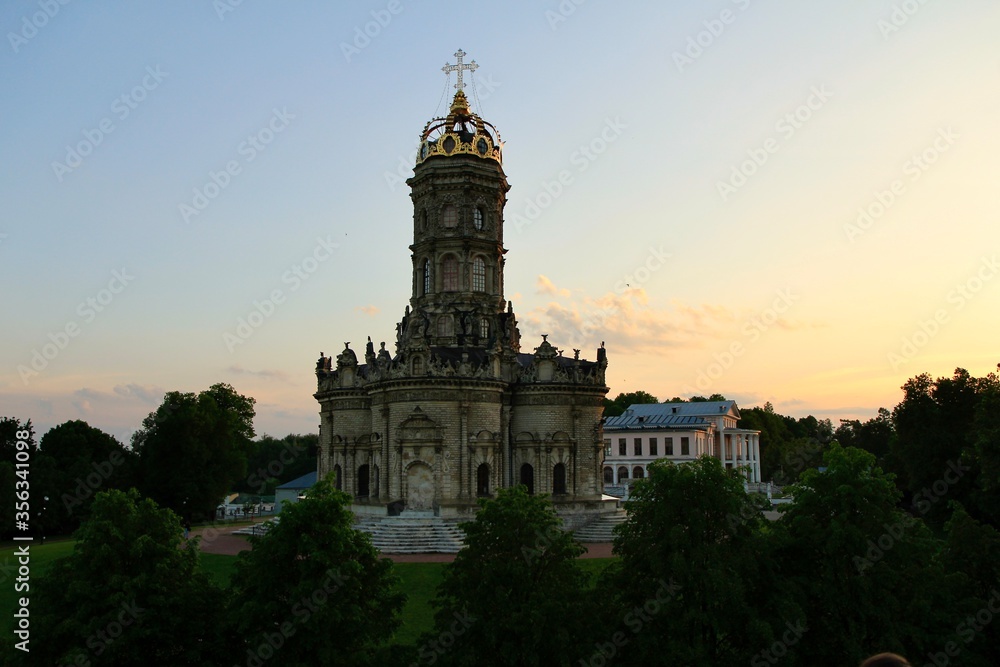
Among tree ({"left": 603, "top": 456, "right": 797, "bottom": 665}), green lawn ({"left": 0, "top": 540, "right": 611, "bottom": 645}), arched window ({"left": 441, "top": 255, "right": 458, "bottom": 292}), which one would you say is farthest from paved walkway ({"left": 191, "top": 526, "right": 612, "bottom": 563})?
arched window ({"left": 441, "top": 255, "right": 458, "bottom": 292})

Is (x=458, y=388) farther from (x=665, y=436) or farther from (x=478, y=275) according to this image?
(x=665, y=436)

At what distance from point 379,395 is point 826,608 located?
1257 inches

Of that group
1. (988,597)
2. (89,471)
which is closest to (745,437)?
(89,471)

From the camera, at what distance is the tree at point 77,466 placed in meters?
59.9

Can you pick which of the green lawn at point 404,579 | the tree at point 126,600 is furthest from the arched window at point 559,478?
the tree at point 126,600

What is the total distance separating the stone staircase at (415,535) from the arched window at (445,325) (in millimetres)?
11241

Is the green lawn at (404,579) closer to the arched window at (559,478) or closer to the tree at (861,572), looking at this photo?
the tree at (861,572)

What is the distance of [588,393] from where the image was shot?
50.7 metres

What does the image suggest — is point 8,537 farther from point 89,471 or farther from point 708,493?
point 708,493

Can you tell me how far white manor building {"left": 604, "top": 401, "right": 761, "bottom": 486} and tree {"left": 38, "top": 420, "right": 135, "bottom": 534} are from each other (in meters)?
39.4

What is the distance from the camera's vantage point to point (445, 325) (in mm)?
51375

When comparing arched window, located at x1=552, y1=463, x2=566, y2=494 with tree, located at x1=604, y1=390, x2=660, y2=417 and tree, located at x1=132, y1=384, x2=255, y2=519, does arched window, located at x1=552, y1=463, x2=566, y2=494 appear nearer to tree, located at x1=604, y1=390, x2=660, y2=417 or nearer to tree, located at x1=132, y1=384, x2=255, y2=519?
tree, located at x1=132, y1=384, x2=255, y2=519

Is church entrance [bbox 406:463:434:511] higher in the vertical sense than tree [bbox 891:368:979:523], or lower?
lower

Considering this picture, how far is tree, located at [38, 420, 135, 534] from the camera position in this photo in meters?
59.9
